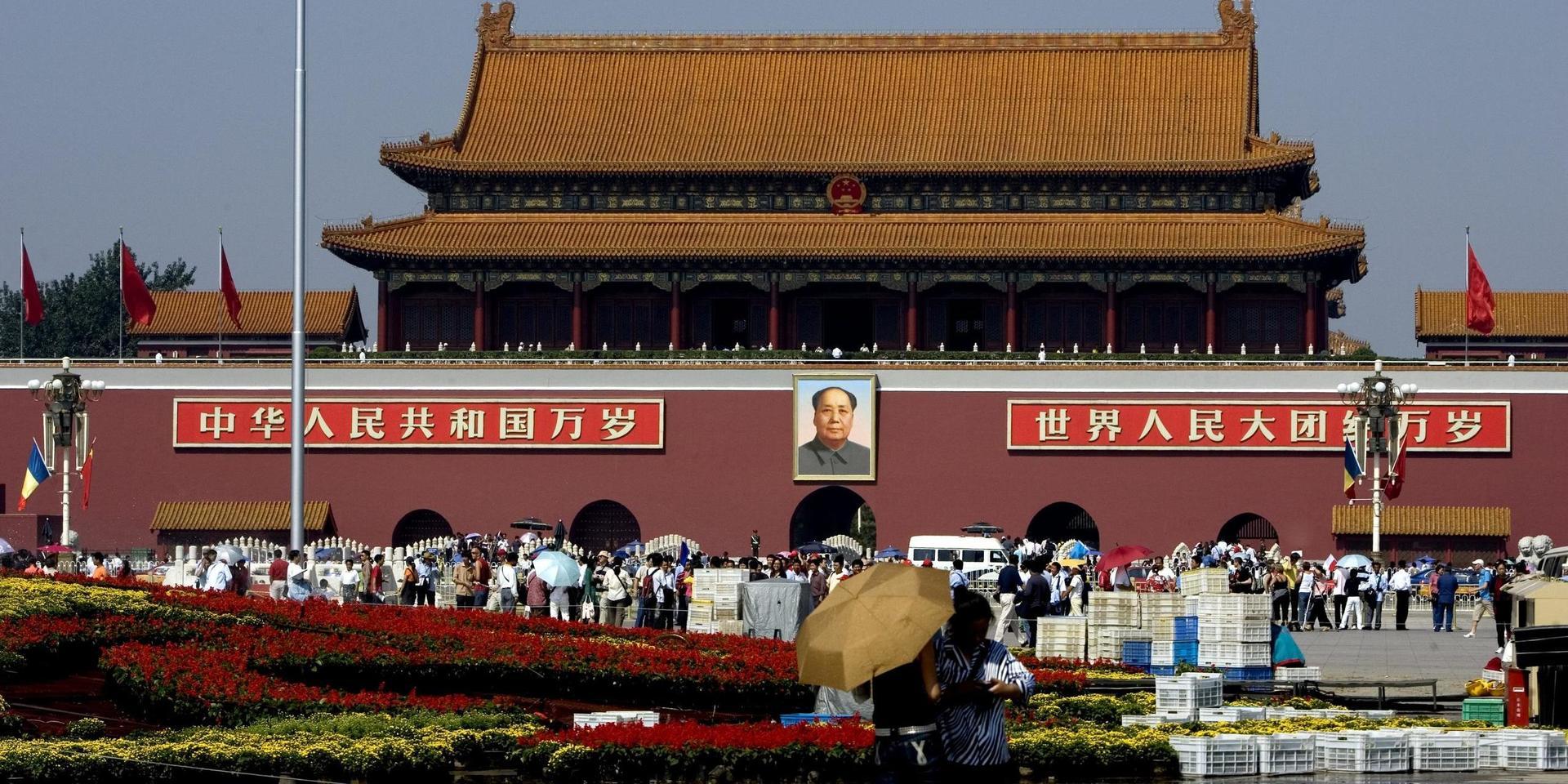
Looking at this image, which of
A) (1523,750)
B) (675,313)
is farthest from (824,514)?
(1523,750)

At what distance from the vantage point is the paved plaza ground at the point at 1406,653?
24.0 meters

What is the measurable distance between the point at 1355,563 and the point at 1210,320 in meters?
13.1

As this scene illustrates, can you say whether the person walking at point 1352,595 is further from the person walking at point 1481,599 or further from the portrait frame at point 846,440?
the portrait frame at point 846,440

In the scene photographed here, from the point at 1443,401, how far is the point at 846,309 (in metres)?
12.1

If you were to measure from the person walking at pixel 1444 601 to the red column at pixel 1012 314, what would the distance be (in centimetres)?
1524

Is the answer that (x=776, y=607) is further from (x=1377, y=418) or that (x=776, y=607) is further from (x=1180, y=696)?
(x=1377, y=418)

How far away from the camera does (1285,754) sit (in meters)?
16.0

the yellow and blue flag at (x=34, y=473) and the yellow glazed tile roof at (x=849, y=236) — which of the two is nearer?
the yellow and blue flag at (x=34, y=473)

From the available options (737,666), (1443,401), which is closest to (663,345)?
(1443,401)

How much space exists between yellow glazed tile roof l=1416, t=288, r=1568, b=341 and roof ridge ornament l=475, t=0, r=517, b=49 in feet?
73.5

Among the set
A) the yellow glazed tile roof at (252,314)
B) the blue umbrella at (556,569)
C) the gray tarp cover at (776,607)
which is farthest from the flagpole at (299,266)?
the yellow glazed tile roof at (252,314)

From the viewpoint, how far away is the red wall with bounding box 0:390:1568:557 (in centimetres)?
4447

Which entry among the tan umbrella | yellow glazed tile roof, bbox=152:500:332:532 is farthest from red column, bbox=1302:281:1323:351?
the tan umbrella

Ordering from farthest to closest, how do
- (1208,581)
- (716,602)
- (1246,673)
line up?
(716,602), (1208,581), (1246,673)
